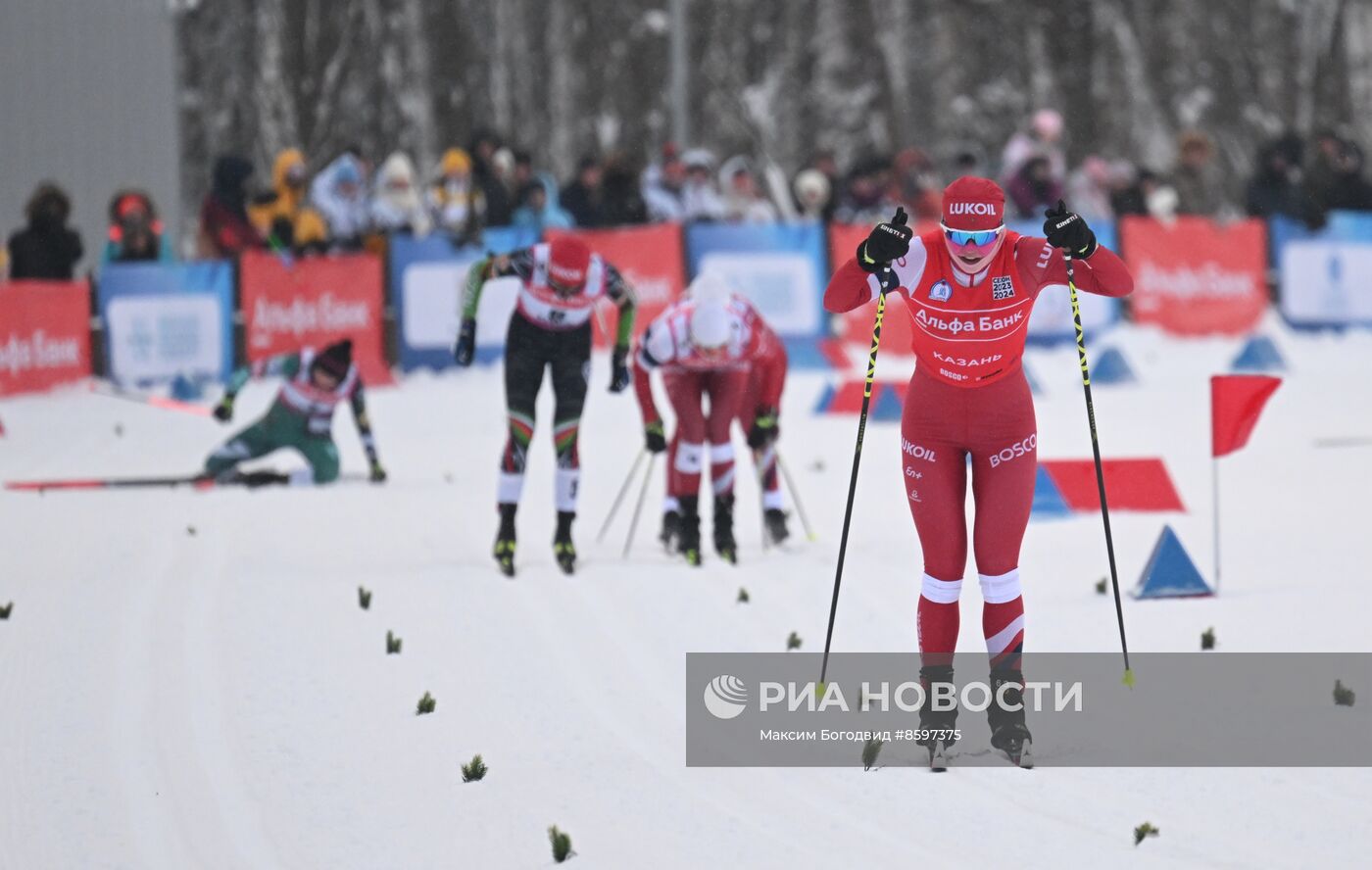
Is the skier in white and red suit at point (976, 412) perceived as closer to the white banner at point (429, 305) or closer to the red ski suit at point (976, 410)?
the red ski suit at point (976, 410)

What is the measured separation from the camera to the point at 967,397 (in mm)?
6465

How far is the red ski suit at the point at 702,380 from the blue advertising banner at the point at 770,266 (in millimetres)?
9110

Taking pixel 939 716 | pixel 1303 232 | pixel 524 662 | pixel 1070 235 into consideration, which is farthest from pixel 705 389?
pixel 1303 232

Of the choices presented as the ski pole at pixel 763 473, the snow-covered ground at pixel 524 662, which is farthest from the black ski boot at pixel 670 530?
the ski pole at pixel 763 473

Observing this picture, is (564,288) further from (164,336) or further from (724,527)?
(164,336)

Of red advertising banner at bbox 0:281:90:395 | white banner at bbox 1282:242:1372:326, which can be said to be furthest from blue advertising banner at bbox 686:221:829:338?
red advertising banner at bbox 0:281:90:395

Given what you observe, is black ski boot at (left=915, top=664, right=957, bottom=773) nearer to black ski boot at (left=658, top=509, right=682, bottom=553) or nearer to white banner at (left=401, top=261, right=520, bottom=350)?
black ski boot at (left=658, top=509, right=682, bottom=553)

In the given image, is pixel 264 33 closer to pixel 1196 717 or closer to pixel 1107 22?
pixel 1107 22

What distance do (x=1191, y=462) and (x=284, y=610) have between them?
7745 mm

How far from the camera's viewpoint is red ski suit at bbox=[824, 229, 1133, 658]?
6426 millimetres

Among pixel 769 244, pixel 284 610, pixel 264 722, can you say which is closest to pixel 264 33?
pixel 769 244

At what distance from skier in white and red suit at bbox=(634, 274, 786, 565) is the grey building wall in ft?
47.0

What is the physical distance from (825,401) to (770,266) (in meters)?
3.53

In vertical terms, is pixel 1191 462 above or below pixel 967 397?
below
